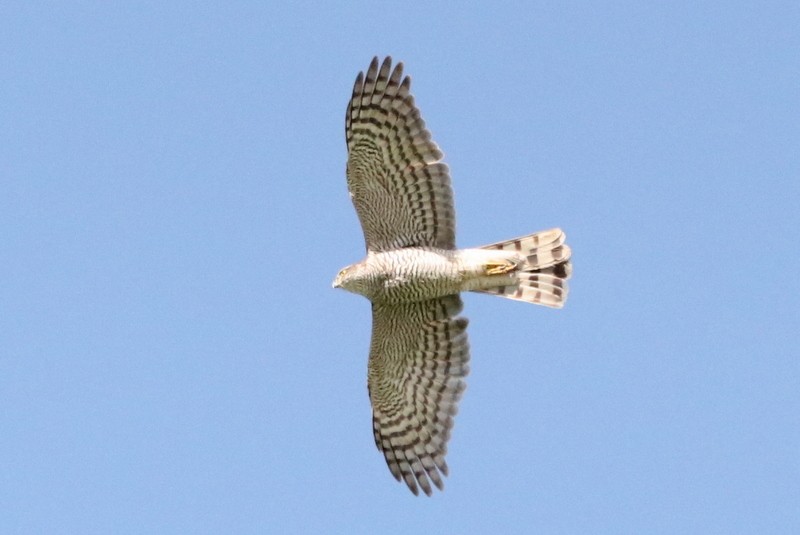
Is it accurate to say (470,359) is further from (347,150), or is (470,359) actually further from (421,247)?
(347,150)

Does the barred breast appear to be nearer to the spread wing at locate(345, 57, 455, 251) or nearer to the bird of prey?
the bird of prey

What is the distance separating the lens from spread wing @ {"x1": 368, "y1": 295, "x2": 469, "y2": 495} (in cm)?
1466

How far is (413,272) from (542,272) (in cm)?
137

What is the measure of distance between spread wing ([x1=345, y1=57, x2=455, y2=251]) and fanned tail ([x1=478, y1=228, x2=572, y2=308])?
31.8 inches

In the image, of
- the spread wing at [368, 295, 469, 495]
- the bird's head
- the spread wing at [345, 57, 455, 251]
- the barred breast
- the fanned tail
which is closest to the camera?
the spread wing at [345, 57, 455, 251]

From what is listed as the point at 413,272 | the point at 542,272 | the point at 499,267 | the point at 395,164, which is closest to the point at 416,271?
the point at 413,272

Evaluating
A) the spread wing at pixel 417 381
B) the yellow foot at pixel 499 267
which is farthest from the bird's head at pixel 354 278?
the yellow foot at pixel 499 267

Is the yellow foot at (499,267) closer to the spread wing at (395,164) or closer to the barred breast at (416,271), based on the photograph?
the barred breast at (416,271)

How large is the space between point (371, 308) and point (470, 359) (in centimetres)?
109

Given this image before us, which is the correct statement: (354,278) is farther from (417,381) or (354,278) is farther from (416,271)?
(417,381)

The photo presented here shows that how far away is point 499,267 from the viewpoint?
561 inches

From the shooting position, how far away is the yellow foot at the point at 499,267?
46.7 ft

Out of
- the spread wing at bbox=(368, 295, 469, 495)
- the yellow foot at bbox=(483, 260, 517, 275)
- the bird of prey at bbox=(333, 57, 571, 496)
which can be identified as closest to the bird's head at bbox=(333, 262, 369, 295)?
the bird of prey at bbox=(333, 57, 571, 496)

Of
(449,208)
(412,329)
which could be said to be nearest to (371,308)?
(412,329)
